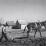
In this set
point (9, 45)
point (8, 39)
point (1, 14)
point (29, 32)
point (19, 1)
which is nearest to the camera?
point (9, 45)

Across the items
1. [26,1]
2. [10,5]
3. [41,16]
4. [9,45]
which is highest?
[26,1]

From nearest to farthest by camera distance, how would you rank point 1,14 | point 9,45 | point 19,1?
point 9,45 < point 1,14 < point 19,1

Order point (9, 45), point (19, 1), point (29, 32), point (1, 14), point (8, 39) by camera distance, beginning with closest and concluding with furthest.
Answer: point (9, 45) → point (8, 39) → point (29, 32) → point (1, 14) → point (19, 1)

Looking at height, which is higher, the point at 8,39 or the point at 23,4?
the point at 23,4

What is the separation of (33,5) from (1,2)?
0.71 m

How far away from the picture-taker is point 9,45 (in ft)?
2.23

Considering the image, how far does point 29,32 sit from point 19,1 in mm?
923

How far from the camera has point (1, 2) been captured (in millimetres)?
1514

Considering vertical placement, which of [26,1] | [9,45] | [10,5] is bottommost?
[9,45]

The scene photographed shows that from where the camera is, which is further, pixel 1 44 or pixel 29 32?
pixel 29 32

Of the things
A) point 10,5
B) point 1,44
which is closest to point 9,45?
point 1,44

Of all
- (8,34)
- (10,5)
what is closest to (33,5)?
(10,5)

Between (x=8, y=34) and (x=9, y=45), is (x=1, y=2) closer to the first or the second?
(x=8, y=34)

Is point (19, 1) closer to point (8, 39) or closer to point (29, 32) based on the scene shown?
point (29, 32)
